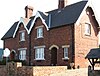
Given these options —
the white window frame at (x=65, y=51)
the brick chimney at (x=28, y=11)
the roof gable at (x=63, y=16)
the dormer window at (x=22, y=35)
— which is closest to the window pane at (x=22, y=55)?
the dormer window at (x=22, y=35)

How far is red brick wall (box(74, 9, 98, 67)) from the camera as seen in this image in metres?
31.4

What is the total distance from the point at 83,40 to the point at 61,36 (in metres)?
3.00

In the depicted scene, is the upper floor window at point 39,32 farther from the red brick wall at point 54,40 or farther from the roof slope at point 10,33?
the roof slope at point 10,33

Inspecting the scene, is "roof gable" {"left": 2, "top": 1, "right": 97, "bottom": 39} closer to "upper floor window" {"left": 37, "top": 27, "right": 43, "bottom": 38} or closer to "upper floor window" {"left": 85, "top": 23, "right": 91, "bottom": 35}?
"upper floor window" {"left": 37, "top": 27, "right": 43, "bottom": 38}

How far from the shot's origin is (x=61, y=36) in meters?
33.0

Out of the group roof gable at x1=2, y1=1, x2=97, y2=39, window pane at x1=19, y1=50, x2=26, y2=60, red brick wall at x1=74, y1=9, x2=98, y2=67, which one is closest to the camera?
red brick wall at x1=74, y1=9, x2=98, y2=67

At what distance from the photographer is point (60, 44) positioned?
33000 mm

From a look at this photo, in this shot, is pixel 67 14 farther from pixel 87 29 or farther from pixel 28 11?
pixel 28 11

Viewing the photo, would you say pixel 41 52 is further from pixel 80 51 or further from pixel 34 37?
pixel 80 51

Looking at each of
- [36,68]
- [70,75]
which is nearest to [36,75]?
[36,68]

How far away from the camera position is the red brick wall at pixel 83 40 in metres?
31.4

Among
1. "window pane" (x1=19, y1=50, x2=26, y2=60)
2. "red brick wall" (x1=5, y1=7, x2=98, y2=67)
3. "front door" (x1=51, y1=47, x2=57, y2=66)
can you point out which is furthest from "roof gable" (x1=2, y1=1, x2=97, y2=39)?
"window pane" (x1=19, y1=50, x2=26, y2=60)

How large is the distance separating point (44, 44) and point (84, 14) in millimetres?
7387

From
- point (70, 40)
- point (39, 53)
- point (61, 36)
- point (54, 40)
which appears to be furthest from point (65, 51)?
point (39, 53)
